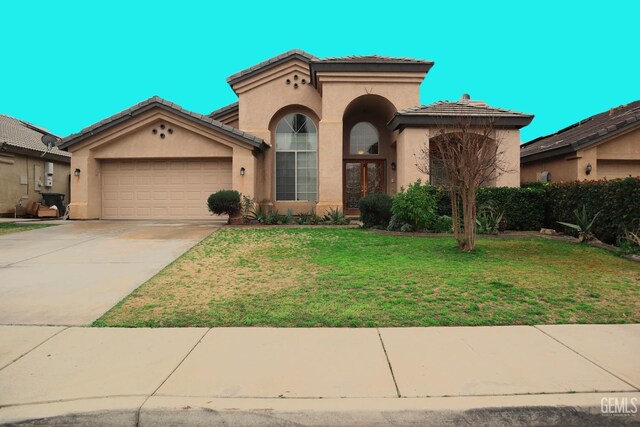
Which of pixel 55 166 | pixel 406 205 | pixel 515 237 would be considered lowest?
pixel 515 237

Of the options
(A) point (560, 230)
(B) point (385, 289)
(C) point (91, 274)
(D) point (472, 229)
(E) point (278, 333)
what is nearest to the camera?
(E) point (278, 333)

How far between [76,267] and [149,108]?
10547mm

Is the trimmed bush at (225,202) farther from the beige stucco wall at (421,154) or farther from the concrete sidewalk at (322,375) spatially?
the concrete sidewalk at (322,375)

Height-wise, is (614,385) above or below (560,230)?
below

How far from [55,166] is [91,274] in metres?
19.9

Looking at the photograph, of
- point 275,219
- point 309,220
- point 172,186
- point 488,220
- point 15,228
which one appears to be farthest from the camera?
point 172,186

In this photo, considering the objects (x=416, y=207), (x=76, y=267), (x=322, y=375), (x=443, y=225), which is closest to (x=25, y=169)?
(x=76, y=267)

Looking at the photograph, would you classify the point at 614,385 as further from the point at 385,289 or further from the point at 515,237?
the point at 515,237

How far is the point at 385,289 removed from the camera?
634 cm

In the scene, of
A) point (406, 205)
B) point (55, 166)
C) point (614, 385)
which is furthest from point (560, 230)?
point (55, 166)

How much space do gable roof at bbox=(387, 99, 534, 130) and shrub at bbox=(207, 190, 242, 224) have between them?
7057 mm

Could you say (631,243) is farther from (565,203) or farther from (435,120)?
(435,120)

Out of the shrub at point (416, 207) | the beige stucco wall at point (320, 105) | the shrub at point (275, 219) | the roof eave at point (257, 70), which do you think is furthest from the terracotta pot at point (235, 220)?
the roof eave at point (257, 70)

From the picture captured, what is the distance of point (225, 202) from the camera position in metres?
15.0
